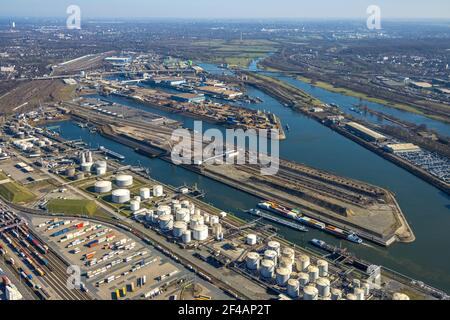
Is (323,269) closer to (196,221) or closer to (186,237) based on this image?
(186,237)

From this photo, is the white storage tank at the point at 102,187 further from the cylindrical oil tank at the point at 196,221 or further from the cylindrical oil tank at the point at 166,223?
the cylindrical oil tank at the point at 196,221

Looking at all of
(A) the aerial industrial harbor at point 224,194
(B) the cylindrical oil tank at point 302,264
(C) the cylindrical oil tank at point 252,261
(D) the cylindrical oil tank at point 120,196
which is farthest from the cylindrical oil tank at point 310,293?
(D) the cylindrical oil tank at point 120,196

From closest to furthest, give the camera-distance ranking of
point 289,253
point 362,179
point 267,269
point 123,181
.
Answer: point 267,269 → point 289,253 → point 123,181 → point 362,179

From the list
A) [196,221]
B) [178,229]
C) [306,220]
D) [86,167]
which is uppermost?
[86,167]

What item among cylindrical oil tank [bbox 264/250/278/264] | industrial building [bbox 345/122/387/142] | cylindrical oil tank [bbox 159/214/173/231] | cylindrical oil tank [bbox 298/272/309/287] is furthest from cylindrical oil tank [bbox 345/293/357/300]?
industrial building [bbox 345/122/387/142]

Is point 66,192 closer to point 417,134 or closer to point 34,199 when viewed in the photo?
point 34,199

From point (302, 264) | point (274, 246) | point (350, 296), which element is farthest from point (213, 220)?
point (350, 296)
